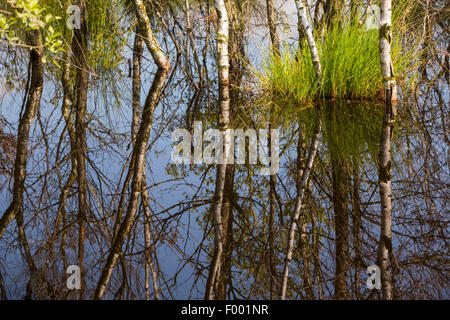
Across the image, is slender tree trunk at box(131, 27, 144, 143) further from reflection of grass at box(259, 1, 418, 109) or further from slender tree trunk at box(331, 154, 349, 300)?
slender tree trunk at box(331, 154, 349, 300)

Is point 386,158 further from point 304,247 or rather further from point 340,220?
point 304,247

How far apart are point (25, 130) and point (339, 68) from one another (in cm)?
313

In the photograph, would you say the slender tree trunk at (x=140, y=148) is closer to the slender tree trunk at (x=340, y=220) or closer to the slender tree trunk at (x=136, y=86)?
the slender tree trunk at (x=136, y=86)

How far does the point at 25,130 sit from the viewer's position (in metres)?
4.43

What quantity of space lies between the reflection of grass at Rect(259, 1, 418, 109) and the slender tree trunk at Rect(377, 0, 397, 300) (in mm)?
396

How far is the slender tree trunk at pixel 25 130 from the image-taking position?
2888mm


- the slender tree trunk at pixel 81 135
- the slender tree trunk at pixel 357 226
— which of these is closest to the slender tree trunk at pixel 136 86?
Answer: the slender tree trunk at pixel 81 135

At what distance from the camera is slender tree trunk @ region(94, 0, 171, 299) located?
2290 millimetres

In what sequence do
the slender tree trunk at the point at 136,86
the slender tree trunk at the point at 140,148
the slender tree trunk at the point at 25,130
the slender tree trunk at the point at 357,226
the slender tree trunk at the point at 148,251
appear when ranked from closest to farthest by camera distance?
the slender tree trunk at the point at 148,251 → the slender tree trunk at the point at 357,226 → the slender tree trunk at the point at 140,148 → the slender tree trunk at the point at 25,130 → the slender tree trunk at the point at 136,86

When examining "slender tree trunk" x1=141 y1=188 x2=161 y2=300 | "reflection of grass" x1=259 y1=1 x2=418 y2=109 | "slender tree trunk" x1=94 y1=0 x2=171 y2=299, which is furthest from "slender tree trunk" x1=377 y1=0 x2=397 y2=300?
"slender tree trunk" x1=94 y1=0 x2=171 y2=299

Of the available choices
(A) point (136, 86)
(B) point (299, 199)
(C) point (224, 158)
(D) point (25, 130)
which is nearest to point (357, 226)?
(B) point (299, 199)

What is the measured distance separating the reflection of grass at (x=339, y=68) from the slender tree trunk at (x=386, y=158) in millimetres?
396
